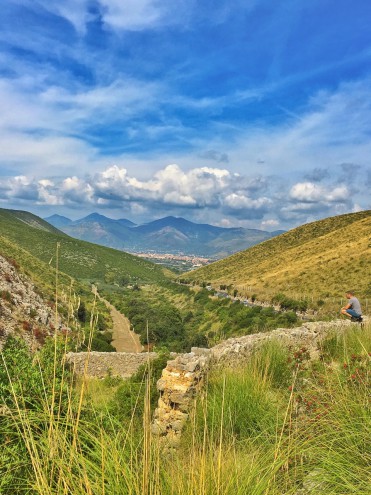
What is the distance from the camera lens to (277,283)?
56.2 m

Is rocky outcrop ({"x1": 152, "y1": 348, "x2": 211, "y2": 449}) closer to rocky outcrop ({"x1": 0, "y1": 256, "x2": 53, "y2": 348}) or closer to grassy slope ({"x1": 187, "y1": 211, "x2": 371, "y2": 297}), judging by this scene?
rocky outcrop ({"x1": 0, "y1": 256, "x2": 53, "y2": 348})

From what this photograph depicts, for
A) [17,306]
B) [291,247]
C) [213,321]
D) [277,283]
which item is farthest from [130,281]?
[17,306]

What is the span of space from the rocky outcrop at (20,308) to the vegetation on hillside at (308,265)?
89.5 feet

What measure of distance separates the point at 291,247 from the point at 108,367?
68.0 metres

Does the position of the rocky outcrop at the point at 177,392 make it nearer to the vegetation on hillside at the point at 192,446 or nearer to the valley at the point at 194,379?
the valley at the point at 194,379

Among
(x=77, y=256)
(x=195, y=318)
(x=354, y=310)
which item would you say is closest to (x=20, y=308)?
(x=354, y=310)

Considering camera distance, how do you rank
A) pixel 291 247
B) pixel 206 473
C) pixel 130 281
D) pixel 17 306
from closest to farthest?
pixel 206 473
pixel 17 306
pixel 291 247
pixel 130 281

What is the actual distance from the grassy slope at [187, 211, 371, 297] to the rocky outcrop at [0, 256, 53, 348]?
98.5 ft

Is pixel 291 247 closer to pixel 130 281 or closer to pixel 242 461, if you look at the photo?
pixel 130 281

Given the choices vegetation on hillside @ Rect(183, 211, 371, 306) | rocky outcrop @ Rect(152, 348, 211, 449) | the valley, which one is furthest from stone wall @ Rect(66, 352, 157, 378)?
vegetation on hillside @ Rect(183, 211, 371, 306)

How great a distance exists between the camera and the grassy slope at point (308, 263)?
4797cm

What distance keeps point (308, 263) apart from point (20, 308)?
46494mm

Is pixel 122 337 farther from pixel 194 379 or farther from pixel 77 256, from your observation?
pixel 77 256

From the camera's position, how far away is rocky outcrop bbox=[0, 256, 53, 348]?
2153 centimetres
